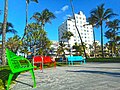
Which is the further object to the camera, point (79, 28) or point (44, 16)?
point (79, 28)

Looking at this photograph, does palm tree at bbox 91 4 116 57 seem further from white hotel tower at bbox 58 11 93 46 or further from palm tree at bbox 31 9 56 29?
white hotel tower at bbox 58 11 93 46

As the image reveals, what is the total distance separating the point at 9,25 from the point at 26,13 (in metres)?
4.81

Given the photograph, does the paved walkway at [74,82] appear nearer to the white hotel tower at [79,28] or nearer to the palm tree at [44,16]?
the palm tree at [44,16]

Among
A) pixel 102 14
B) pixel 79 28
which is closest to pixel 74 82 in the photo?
pixel 102 14

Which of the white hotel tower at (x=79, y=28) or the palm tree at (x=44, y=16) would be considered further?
the white hotel tower at (x=79, y=28)

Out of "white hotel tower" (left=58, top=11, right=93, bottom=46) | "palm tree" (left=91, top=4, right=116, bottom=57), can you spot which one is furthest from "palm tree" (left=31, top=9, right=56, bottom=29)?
"white hotel tower" (left=58, top=11, right=93, bottom=46)

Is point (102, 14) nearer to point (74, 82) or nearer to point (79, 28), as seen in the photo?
point (74, 82)

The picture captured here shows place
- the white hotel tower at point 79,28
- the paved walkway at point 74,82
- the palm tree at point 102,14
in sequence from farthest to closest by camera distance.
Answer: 1. the white hotel tower at point 79,28
2. the palm tree at point 102,14
3. the paved walkway at point 74,82

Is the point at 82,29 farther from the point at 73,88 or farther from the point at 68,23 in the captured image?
the point at 73,88

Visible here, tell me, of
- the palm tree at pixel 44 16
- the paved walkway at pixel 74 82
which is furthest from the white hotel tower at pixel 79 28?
the paved walkway at pixel 74 82

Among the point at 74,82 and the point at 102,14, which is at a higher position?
the point at 102,14

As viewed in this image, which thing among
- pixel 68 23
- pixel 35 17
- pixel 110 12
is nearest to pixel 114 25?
pixel 110 12

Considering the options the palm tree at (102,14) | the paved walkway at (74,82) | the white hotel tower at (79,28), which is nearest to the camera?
the paved walkway at (74,82)

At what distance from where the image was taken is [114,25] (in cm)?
7188
